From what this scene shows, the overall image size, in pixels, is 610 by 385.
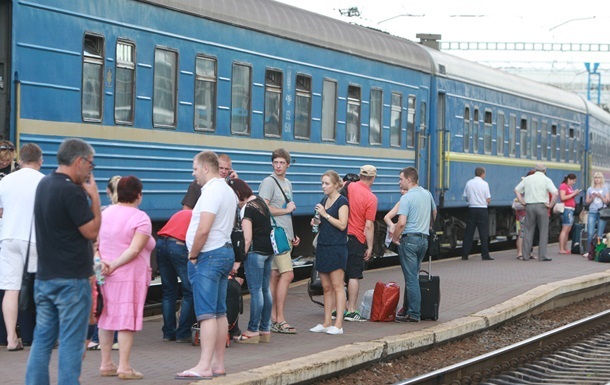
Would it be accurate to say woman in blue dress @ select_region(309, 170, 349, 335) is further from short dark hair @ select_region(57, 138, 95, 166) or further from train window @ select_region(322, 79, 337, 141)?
train window @ select_region(322, 79, 337, 141)

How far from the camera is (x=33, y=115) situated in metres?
12.7

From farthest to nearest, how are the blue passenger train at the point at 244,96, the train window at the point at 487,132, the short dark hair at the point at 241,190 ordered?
the train window at the point at 487,132 → the blue passenger train at the point at 244,96 → the short dark hair at the point at 241,190

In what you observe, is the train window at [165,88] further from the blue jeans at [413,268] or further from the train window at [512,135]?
the train window at [512,135]

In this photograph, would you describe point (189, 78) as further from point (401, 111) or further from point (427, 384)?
point (401, 111)

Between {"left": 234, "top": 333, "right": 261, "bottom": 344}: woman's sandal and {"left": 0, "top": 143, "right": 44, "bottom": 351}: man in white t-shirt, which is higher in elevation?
{"left": 0, "top": 143, "right": 44, "bottom": 351}: man in white t-shirt

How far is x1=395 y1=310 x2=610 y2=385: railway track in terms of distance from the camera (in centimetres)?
1139

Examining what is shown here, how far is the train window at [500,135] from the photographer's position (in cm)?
2778

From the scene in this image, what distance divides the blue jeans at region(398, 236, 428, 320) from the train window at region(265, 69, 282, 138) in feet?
14.1

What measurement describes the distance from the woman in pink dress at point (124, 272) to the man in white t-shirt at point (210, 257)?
1.22 feet

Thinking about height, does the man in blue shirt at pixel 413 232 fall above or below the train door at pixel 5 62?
below

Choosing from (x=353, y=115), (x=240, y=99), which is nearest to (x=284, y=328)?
(x=240, y=99)

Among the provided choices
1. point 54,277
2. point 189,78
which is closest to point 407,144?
point 189,78

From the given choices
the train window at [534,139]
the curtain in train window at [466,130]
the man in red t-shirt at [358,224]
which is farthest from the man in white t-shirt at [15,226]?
the train window at [534,139]

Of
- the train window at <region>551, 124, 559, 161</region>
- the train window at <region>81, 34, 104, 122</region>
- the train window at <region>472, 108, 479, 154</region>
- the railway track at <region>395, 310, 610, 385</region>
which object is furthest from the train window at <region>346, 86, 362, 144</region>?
the train window at <region>551, 124, 559, 161</region>
